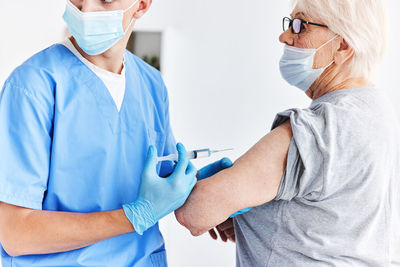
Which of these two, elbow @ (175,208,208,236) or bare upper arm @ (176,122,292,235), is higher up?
bare upper arm @ (176,122,292,235)

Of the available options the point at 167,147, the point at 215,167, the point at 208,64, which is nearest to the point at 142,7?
the point at 167,147

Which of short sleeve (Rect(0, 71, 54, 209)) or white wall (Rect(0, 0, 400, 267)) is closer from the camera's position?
short sleeve (Rect(0, 71, 54, 209))

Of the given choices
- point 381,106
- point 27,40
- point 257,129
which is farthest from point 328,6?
point 27,40

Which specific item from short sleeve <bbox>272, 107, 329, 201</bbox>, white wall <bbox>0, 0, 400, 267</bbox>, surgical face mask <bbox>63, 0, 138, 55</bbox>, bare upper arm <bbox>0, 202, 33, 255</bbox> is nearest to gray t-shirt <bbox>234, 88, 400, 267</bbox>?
short sleeve <bbox>272, 107, 329, 201</bbox>

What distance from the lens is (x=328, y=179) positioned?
38.8 inches

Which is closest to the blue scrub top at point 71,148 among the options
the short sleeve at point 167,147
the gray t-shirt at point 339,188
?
the short sleeve at point 167,147

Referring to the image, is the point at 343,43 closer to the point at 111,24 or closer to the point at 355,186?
the point at 355,186

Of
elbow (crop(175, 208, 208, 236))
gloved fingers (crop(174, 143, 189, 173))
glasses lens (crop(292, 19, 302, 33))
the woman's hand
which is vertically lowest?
the woman's hand

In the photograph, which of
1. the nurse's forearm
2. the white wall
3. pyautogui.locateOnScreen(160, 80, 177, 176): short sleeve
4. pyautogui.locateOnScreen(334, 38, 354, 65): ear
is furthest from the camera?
the white wall

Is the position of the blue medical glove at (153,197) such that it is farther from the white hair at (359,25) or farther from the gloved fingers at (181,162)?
the white hair at (359,25)

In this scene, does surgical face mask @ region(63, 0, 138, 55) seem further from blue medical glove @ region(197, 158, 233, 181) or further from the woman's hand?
the woman's hand

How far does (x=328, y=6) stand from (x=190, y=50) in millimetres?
2017

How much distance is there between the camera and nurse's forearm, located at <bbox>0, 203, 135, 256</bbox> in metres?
0.96

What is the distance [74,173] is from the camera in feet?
3.49
